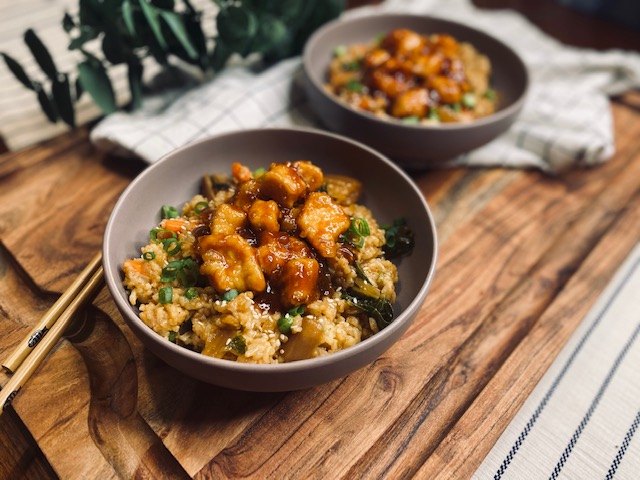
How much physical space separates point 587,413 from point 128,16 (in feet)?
9.24

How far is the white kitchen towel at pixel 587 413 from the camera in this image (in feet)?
6.68

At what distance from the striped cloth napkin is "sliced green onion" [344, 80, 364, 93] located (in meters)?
0.30

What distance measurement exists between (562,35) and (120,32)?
3498 mm

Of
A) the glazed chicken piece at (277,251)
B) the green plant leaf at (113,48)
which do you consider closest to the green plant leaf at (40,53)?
the green plant leaf at (113,48)

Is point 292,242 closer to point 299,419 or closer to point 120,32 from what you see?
point 299,419

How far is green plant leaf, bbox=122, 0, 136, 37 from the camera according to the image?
2.76 m

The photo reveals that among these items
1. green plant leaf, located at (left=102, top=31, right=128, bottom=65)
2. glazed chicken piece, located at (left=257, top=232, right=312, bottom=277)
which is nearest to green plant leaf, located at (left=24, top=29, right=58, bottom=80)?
green plant leaf, located at (left=102, top=31, right=128, bottom=65)

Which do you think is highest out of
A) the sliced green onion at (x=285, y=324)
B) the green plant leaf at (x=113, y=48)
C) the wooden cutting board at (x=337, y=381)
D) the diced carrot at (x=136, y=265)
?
the green plant leaf at (x=113, y=48)

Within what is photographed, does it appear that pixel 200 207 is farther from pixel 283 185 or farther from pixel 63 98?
pixel 63 98

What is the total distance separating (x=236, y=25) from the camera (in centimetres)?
308

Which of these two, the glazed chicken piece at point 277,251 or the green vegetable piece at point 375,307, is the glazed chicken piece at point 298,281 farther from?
the green vegetable piece at point 375,307

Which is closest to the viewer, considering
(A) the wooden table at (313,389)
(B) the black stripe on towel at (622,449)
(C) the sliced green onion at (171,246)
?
(A) the wooden table at (313,389)

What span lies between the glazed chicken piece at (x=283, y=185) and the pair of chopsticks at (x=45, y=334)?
0.73m

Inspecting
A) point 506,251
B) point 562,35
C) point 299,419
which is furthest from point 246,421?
point 562,35
